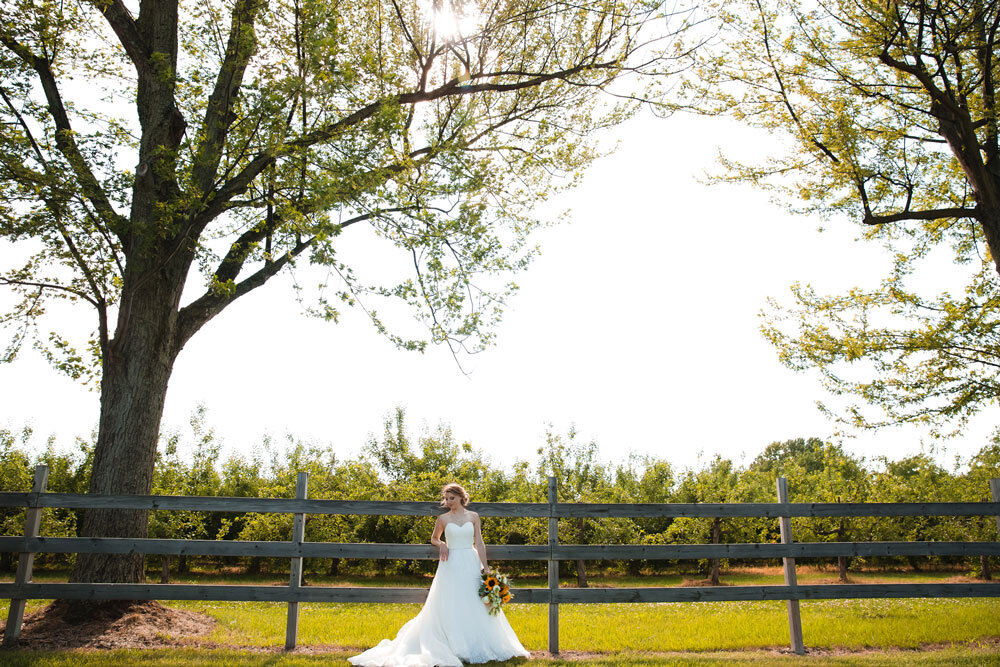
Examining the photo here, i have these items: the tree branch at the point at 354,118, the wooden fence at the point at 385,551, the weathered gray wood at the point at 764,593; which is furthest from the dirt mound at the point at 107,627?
the tree branch at the point at 354,118

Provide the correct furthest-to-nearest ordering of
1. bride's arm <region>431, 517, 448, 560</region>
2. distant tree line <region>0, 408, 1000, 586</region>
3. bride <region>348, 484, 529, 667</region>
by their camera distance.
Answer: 1. distant tree line <region>0, 408, 1000, 586</region>
2. bride's arm <region>431, 517, 448, 560</region>
3. bride <region>348, 484, 529, 667</region>

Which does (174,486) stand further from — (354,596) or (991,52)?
(991,52)

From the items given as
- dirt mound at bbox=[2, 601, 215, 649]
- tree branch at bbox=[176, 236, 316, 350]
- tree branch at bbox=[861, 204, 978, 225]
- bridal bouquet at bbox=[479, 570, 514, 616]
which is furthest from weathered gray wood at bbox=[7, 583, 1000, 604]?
tree branch at bbox=[861, 204, 978, 225]

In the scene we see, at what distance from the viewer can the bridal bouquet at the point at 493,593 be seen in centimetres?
659

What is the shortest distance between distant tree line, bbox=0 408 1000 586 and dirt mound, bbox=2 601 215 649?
259 inches

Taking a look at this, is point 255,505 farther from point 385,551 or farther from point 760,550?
point 760,550

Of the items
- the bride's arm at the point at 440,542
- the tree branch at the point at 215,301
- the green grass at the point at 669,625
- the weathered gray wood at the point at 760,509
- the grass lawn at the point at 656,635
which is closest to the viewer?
the grass lawn at the point at 656,635

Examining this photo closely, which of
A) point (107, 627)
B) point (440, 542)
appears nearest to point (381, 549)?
point (440, 542)

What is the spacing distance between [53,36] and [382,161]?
193 inches

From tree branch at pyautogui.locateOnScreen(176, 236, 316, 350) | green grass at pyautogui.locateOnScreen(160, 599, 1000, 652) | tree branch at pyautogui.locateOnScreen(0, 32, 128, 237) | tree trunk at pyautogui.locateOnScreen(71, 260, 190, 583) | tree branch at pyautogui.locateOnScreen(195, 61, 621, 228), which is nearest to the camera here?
green grass at pyautogui.locateOnScreen(160, 599, 1000, 652)

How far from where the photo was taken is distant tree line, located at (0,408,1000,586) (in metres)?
15.2

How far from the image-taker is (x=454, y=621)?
255 inches

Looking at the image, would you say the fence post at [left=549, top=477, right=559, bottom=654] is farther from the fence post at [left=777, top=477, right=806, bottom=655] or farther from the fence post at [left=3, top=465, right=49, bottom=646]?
the fence post at [left=3, top=465, right=49, bottom=646]

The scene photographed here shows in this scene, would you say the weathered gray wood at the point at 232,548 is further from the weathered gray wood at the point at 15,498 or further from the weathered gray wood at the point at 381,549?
the weathered gray wood at the point at 15,498
